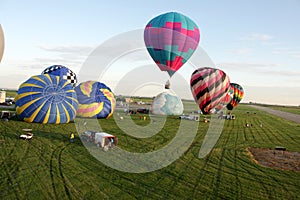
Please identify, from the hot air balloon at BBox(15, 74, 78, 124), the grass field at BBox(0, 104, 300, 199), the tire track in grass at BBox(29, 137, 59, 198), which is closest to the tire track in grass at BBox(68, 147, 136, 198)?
the grass field at BBox(0, 104, 300, 199)

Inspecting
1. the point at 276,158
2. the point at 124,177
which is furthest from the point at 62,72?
the point at 276,158

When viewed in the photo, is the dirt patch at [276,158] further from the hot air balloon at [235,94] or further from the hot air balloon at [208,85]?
the hot air balloon at [235,94]

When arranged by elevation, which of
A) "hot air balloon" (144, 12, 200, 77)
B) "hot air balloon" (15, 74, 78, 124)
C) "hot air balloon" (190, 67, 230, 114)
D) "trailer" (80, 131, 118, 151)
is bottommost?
"trailer" (80, 131, 118, 151)

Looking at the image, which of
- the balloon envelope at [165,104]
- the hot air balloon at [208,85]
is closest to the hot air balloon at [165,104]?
the balloon envelope at [165,104]

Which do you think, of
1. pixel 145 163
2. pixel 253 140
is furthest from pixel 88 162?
pixel 253 140

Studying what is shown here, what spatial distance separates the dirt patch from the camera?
54.7 ft

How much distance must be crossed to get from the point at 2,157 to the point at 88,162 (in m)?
4.26

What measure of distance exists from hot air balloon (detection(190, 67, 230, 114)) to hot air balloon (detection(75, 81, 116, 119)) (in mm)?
9384

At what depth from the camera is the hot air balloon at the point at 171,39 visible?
29.1m

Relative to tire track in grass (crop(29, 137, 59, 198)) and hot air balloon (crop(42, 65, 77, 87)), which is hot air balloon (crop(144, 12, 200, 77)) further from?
tire track in grass (crop(29, 137, 59, 198))

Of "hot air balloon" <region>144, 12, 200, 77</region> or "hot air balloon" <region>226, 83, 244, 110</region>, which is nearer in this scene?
"hot air balloon" <region>144, 12, 200, 77</region>

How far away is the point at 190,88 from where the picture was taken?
3322 cm

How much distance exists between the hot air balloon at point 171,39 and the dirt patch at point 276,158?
1295cm

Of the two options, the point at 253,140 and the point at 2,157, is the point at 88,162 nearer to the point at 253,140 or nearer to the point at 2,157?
the point at 2,157
